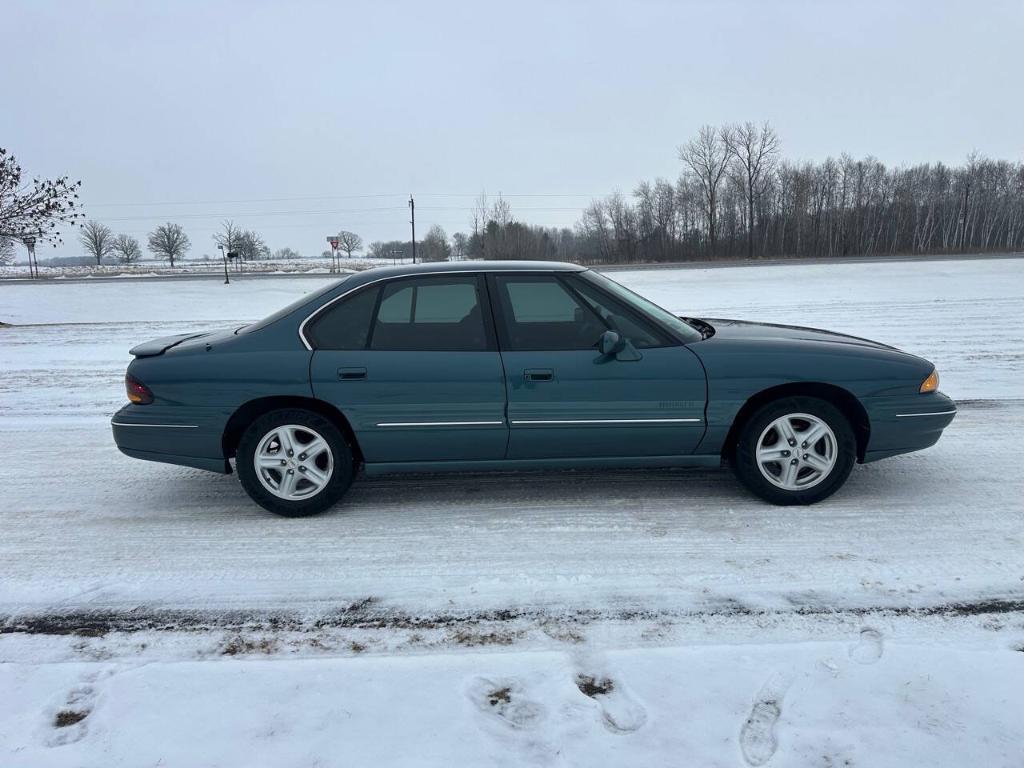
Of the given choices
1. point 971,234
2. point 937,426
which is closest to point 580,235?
point 971,234

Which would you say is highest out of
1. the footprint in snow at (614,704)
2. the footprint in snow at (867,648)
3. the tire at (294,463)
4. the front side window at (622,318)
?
the front side window at (622,318)

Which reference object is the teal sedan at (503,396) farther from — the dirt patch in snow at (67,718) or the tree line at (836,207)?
the tree line at (836,207)

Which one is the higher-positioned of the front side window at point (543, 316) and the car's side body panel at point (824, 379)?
the front side window at point (543, 316)

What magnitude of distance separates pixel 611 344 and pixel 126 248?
10411 centimetres

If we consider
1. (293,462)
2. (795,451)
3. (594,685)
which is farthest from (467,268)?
(594,685)

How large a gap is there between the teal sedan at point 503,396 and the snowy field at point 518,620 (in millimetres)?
334

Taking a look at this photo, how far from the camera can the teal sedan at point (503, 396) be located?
3826 millimetres

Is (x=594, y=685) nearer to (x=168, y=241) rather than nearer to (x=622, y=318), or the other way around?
(x=622, y=318)

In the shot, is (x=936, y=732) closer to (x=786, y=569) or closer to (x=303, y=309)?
(x=786, y=569)

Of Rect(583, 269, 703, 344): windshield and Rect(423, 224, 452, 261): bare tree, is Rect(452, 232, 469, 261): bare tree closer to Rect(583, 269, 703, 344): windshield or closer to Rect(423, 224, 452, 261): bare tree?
Rect(423, 224, 452, 261): bare tree

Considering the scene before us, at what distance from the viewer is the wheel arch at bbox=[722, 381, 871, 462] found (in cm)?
391

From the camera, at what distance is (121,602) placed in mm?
3051

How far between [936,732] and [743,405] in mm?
2030

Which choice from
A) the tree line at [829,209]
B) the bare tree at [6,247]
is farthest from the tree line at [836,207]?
the bare tree at [6,247]
